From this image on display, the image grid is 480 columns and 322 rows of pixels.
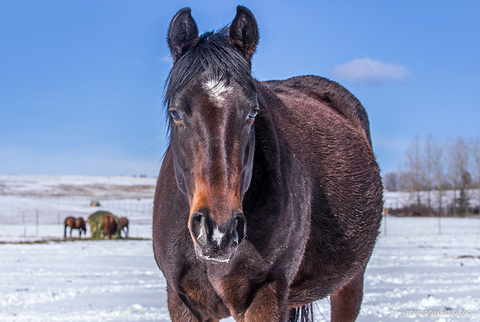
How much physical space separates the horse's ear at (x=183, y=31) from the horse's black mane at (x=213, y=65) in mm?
63

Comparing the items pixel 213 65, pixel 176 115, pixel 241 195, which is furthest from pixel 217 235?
pixel 213 65

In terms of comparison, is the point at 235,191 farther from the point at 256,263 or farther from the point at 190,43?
the point at 190,43

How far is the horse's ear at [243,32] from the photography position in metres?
2.51

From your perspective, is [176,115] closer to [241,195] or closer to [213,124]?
[213,124]

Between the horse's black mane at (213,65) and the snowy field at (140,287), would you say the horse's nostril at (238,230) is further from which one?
the snowy field at (140,287)

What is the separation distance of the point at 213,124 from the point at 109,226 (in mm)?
25420

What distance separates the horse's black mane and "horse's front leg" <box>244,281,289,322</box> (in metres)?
1.11

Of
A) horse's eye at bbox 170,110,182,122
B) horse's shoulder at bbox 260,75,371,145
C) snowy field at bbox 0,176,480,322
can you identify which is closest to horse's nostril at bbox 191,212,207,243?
horse's eye at bbox 170,110,182,122

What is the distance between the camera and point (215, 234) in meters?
2.01

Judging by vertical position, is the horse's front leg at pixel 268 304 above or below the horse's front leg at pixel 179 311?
above

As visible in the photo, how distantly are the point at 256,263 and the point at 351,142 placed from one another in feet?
6.68

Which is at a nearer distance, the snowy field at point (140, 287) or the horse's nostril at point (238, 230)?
the horse's nostril at point (238, 230)

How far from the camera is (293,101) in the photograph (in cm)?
409

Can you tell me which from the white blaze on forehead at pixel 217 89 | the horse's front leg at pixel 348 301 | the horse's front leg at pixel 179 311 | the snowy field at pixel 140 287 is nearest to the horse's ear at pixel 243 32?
the white blaze on forehead at pixel 217 89
